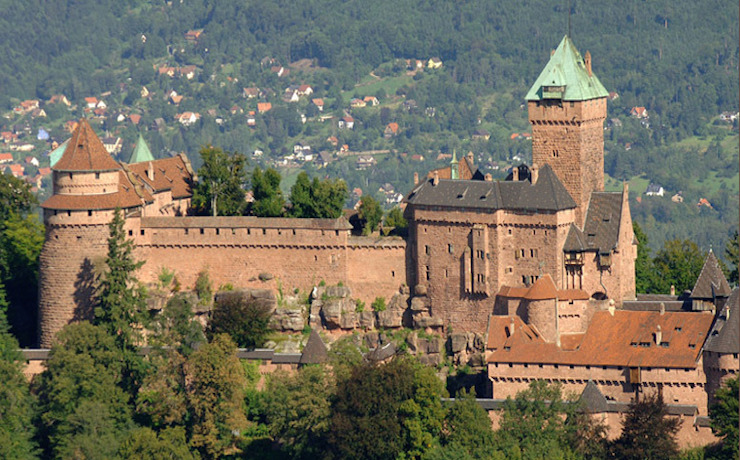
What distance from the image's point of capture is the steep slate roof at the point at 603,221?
93.6m

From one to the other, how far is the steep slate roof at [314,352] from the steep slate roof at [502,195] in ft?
29.7

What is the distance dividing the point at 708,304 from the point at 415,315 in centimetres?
1536

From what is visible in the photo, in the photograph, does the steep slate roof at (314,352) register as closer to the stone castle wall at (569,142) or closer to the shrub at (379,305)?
the shrub at (379,305)

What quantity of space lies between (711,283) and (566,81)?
13464 mm

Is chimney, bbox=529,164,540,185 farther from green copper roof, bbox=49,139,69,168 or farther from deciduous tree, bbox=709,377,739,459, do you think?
green copper roof, bbox=49,139,69,168

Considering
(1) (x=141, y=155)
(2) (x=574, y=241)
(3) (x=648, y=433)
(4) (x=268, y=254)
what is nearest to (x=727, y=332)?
(3) (x=648, y=433)

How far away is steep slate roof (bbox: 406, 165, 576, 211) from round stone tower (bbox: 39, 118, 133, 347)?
16477 mm

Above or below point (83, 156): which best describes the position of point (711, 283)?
below

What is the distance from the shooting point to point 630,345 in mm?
89062

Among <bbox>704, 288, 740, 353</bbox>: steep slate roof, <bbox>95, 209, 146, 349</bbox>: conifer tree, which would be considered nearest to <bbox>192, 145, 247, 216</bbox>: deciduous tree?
<bbox>95, 209, 146, 349</bbox>: conifer tree

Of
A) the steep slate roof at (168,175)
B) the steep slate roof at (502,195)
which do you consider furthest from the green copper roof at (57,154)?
the steep slate roof at (502,195)

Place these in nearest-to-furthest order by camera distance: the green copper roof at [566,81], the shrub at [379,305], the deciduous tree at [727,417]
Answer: the deciduous tree at [727,417]
the green copper roof at [566,81]
the shrub at [379,305]

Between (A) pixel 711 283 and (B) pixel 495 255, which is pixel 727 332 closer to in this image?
(A) pixel 711 283

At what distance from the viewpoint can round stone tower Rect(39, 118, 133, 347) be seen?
3780 inches
